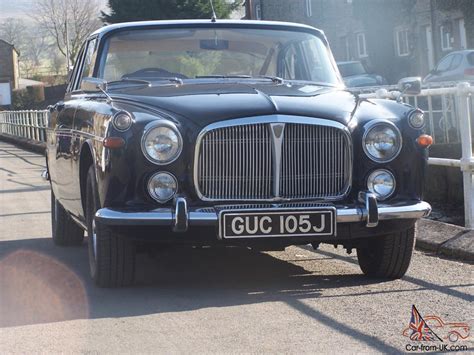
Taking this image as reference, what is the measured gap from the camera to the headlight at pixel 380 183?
600cm

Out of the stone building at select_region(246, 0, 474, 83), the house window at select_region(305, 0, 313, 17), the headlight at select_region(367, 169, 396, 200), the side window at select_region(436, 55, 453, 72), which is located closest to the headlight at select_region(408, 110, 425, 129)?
the headlight at select_region(367, 169, 396, 200)

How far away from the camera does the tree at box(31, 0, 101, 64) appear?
341ft

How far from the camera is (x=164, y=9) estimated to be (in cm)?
4678

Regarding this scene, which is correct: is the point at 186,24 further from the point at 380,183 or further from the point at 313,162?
the point at 380,183

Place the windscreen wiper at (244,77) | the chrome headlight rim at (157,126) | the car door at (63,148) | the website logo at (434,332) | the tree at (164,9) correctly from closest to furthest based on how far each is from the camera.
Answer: the website logo at (434,332), the chrome headlight rim at (157,126), the windscreen wiper at (244,77), the car door at (63,148), the tree at (164,9)

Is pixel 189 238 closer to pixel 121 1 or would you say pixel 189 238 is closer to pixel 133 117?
pixel 133 117

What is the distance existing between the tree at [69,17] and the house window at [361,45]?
2213 inches

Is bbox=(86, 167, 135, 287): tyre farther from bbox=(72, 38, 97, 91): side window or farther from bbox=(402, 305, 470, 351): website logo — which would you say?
bbox=(402, 305, 470, 351): website logo

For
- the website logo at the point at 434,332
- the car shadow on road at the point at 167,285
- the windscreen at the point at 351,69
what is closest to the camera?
the website logo at the point at 434,332

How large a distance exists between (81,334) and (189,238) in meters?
1.01

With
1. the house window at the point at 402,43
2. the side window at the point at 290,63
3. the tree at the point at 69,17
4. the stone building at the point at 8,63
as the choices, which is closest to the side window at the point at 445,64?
the house window at the point at 402,43

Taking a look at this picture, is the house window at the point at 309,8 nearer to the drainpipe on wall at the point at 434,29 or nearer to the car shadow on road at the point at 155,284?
the drainpipe on wall at the point at 434,29

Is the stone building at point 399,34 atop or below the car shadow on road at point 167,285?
atop

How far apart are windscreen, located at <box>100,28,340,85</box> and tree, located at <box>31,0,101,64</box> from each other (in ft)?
307
